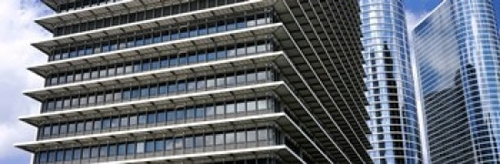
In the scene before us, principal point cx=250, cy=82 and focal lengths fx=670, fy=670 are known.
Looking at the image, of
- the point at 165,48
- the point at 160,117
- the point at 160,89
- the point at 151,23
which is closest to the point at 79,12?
the point at 151,23

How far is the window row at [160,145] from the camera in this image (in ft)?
251

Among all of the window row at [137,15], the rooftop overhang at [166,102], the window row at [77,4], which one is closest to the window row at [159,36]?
the window row at [137,15]

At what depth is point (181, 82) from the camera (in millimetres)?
83938

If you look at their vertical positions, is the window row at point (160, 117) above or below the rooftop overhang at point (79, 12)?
below

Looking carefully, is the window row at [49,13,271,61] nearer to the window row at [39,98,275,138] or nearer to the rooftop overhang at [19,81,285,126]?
the rooftop overhang at [19,81,285,126]

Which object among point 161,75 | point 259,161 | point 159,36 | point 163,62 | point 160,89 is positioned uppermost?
point 159,36

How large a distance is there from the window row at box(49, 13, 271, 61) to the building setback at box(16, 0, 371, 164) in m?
0.15

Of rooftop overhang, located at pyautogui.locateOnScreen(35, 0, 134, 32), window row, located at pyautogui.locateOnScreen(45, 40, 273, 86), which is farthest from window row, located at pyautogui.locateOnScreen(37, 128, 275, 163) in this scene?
rooftop overhang, located at pyautogui.locateOnScreen(35, 0, 134, 32)

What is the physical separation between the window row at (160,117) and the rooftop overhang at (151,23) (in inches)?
473

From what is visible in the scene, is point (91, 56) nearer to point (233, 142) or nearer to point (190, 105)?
point (190, 105)

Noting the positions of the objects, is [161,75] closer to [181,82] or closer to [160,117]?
[181,82]

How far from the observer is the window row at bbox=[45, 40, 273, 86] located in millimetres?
81500

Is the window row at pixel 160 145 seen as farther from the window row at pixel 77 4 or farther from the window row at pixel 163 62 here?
the window row at pixel 77 4

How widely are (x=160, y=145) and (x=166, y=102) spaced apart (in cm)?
530
